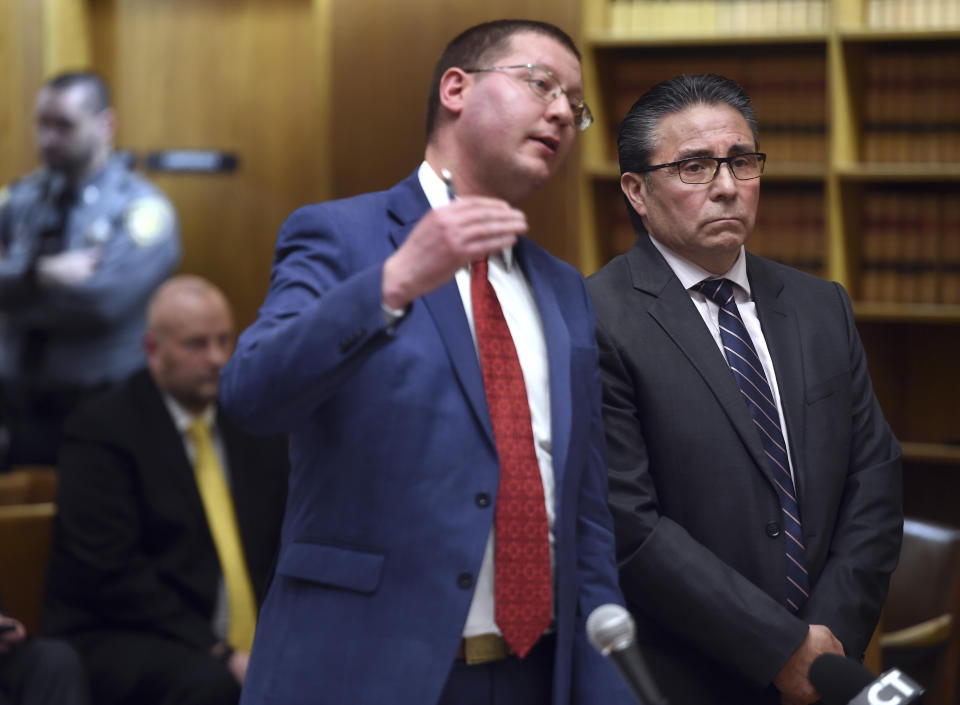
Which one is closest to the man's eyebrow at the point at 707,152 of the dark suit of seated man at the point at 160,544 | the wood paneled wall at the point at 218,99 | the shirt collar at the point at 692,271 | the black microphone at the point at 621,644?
the shirt collar at the point at 692,271

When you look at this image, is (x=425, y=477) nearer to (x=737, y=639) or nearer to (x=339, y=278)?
(x=339, y=278)

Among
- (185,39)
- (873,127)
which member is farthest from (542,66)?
(185,39)

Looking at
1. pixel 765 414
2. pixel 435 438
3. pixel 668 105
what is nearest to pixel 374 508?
pixel 435 438

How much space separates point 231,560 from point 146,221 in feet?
6.54

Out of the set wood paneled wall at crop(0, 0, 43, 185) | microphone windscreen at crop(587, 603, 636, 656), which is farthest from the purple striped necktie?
wood paneled wall at crop(0, 0, 43, 185)

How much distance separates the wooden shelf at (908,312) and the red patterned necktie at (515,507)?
3.02 m

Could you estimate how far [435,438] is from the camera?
1521 millimetres

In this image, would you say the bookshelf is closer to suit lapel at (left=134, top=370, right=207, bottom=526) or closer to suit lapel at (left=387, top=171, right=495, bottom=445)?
suit lapel at (left=134, top=370, right=207, bottom=526)

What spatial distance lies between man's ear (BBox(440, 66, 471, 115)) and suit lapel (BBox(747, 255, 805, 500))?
71 centimetres

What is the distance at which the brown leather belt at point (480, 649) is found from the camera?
5.15 ft

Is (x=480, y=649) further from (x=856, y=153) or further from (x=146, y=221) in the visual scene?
(x=146, y=221)

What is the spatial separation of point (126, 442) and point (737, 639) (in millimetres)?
1756

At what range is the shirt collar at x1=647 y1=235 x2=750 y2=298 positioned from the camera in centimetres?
209

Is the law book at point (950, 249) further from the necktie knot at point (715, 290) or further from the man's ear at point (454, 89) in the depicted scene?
the man's ear at point (454, 89)
